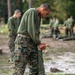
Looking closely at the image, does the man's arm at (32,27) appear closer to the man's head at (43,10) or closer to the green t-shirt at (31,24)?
the green t-shirt at (31,24)

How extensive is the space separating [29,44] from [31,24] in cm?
48

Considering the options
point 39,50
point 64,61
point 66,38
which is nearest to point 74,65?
point 64,61

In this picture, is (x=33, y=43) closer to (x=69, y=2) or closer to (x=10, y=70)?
(x=10, y=70)

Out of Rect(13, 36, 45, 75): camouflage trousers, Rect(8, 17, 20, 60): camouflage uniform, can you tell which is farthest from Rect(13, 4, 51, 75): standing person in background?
Rect(8, 17, 20, 60): camouflage uniform

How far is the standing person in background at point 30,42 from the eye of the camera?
6.86 metres

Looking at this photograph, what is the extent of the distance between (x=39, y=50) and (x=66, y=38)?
1746 centimetres

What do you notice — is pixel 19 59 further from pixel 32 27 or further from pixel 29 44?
pixel 32 27

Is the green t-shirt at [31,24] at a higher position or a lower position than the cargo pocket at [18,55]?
higher

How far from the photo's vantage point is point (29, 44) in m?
7.09

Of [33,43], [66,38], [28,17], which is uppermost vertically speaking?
[28,17]

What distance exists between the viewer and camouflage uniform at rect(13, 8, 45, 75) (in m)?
6.85

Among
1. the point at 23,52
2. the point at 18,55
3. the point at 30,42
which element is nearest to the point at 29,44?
the point at 30,42

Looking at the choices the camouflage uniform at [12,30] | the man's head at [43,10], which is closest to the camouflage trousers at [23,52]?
the man's head at [43,10]

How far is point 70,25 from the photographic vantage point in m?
29.2
